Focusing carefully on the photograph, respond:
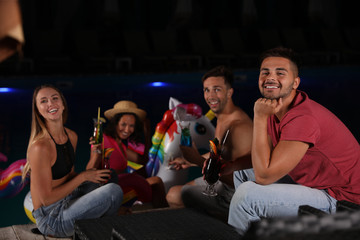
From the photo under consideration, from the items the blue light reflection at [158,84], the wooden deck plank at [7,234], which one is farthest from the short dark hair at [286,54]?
the blue light reflection at [158,84]

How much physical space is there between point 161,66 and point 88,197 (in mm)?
9725

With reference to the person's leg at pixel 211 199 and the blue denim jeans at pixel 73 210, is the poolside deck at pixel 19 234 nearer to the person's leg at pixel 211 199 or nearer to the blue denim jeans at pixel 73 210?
the blue denim jeans at pixel 73 210

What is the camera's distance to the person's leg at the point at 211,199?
2.56 m

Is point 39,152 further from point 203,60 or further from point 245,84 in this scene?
point 203,60

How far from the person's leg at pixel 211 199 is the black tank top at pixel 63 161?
690mm

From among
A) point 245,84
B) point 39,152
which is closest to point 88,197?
point 39,152

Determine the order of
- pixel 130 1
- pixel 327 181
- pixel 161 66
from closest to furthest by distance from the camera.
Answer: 1. pixel 327 181
2. pixel 161 66
3. pixel 130 1

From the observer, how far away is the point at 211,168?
7.93 feet

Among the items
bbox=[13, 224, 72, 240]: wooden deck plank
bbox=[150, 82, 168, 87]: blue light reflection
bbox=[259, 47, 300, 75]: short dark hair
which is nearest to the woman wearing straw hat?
bbox=[13, 224, 72, 240]: wooden deck plank

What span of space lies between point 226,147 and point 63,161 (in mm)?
924

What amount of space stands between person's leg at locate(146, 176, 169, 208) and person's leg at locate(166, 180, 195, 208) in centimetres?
13

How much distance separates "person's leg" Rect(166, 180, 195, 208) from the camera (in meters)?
3.04

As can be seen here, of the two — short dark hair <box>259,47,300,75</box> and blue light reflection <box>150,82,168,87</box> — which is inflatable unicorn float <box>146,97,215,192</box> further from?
blue light reflection <box>150,82,168,87</box>

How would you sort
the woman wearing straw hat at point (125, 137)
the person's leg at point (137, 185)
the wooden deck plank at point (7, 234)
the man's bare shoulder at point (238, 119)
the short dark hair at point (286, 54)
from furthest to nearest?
the woman wearing straw hat at point (125, 137), the person's leg at point (137, 185), the man's bare shoulder at point (238, 119), the wooden deck plank at point (7, 234), the short dark hair at point (286, 54)
